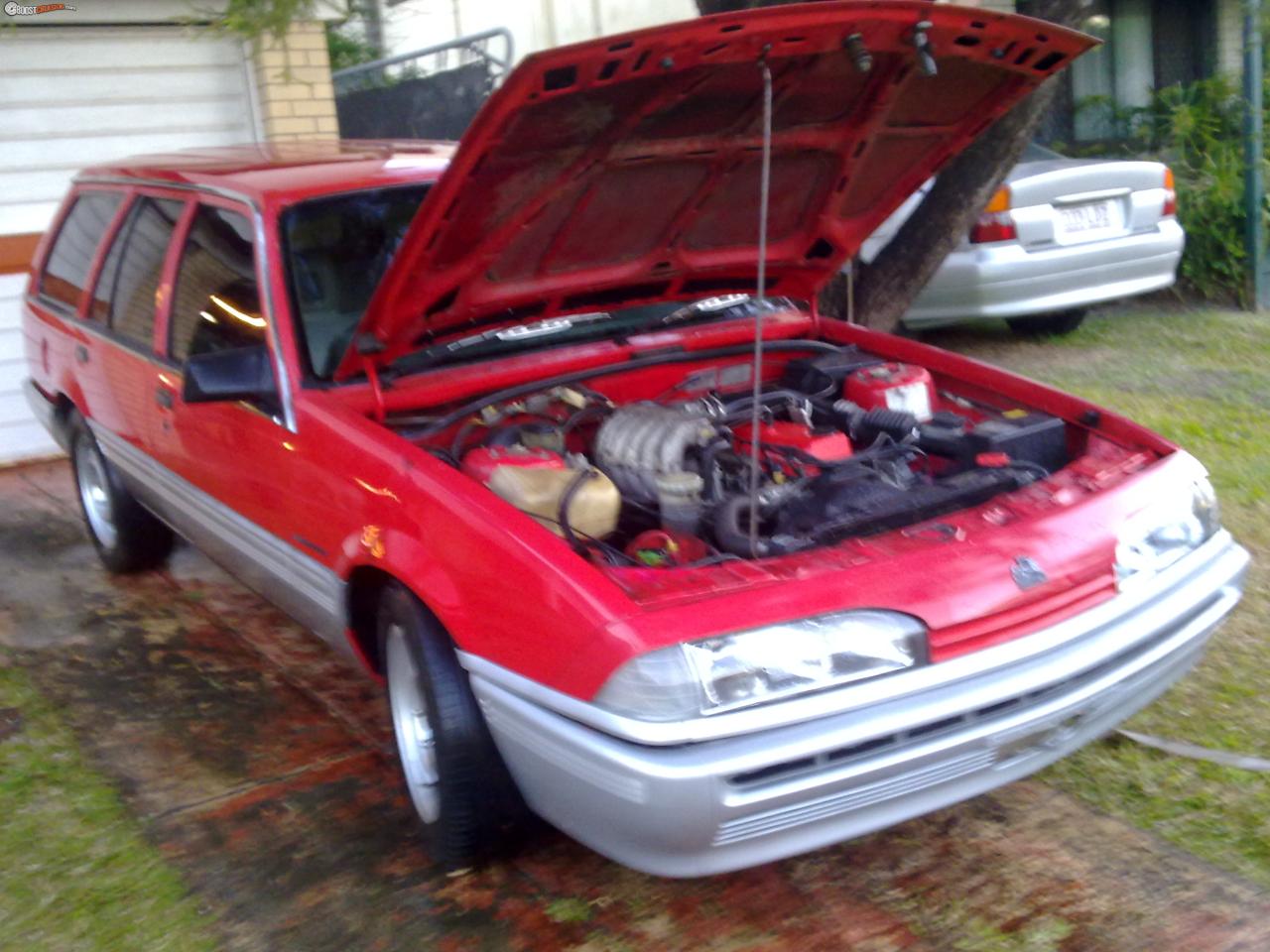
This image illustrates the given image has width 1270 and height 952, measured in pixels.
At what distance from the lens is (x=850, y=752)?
102 inches

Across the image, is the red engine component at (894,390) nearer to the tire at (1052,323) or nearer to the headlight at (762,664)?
the headlight at (762,664)

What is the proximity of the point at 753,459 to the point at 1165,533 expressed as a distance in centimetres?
99

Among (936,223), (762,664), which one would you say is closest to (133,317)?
(762,664)

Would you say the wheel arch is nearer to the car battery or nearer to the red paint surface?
the red paint surface

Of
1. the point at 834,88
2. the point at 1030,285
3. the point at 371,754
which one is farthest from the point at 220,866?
the point at 1030,285

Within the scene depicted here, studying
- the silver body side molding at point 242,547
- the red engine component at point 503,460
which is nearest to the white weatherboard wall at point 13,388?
the silver body side molding at point 242,547

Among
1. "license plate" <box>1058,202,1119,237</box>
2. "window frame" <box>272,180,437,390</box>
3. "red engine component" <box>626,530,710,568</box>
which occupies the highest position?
"window frame" <box>272,180,437,390</box>

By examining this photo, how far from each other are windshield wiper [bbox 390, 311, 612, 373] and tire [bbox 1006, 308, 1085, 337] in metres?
5.77

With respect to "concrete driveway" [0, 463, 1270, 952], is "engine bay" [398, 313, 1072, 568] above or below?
above

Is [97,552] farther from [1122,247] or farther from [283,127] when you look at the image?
[1122,247]

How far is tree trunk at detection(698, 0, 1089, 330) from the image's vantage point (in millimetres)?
5566

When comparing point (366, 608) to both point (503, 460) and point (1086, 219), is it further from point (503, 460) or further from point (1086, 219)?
point (1086, 219)

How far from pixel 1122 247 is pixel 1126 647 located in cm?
613

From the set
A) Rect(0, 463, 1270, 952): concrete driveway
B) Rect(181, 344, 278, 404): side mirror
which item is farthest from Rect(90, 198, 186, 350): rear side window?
Rect(0, 463, 1270, 952): concrete driveway
